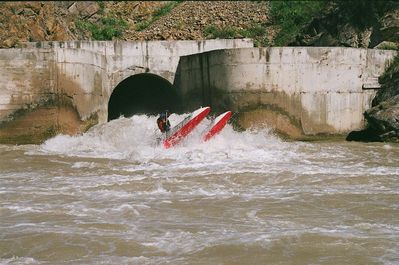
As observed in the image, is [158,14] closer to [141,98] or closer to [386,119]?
[141,98]

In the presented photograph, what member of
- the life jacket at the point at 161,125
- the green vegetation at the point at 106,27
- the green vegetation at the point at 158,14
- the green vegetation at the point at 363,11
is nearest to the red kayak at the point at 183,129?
the life jacket at the point at 161,125

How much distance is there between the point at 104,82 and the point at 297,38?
8.31 metres

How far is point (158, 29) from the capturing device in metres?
26.9

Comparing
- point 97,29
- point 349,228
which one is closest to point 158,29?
point 97,29

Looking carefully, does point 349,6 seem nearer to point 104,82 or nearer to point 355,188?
point 104,82

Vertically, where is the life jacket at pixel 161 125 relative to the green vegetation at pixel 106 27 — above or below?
below

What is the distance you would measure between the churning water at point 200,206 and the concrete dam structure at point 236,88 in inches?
90.5

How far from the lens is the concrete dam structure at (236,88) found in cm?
1777

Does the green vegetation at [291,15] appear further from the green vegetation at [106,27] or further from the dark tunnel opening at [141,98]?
the green vegetation at [106,27]

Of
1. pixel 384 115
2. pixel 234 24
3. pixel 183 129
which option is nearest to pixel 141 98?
pixel 234 24

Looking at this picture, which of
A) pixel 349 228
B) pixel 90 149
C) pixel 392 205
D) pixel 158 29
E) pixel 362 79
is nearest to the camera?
pixel 349 228

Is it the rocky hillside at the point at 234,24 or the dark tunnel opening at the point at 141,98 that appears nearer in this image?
the rocky hillside at the point at 234,24

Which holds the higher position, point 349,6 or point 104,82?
point 349,6

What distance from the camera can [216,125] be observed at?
16.8 m
